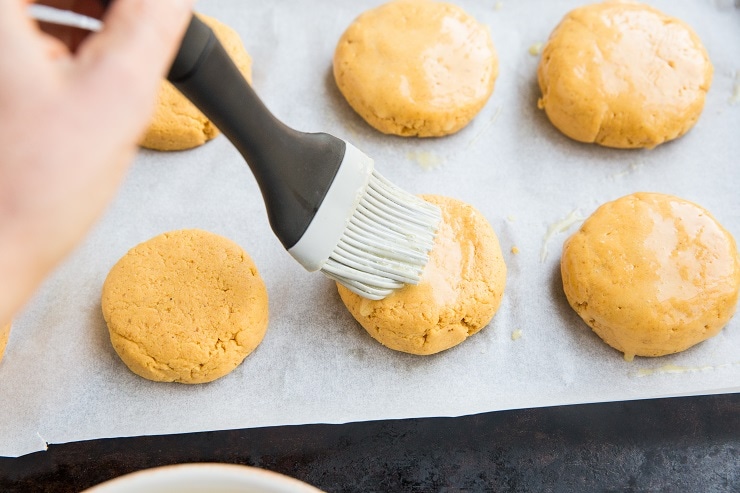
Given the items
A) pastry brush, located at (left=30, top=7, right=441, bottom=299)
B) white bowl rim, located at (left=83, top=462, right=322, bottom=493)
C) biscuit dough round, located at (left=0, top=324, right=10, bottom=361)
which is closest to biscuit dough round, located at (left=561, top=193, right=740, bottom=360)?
pastry brush, located at (left=30, top=7, right=441, bottom=299)

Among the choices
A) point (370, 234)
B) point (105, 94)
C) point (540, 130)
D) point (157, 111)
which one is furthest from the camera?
point (540, 130)

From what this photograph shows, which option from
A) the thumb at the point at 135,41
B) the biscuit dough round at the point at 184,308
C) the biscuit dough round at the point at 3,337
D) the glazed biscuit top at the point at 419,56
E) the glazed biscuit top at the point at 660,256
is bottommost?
the biscuit dough round at the point at 3,337

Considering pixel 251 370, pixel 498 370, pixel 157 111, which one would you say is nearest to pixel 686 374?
pixel 498 370

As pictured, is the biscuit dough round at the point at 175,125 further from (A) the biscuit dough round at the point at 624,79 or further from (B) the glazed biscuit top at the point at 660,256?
(B) the glazed biscuit top at the point at 660,256

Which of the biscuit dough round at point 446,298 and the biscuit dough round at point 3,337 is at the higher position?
the biscuit dough round at point 446,298

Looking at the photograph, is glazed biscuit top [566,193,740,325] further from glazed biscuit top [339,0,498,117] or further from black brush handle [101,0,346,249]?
black brush handle [101,0,346,249]

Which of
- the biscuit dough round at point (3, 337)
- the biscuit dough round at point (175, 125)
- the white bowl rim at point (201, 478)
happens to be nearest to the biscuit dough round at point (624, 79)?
the biscuit dough round at point (175, 125)

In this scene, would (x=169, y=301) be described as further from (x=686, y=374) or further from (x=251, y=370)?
(x=686, y=374)
